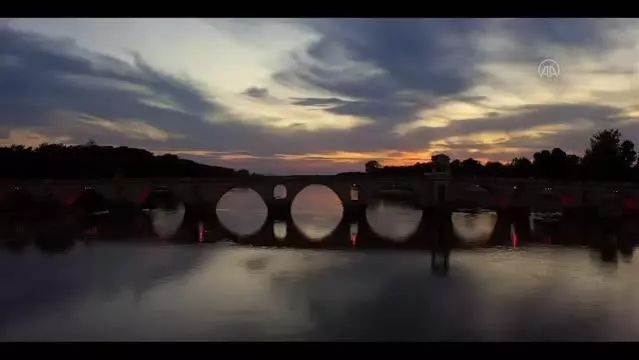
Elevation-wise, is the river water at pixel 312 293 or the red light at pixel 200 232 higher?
the red light at pixel 200 232

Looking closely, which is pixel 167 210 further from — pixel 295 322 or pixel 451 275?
pixel 295 322

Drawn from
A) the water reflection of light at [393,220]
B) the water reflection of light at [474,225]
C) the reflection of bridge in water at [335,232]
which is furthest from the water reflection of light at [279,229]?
the water reflection of light at [474,225]

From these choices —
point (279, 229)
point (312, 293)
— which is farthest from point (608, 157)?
point (312, 293)

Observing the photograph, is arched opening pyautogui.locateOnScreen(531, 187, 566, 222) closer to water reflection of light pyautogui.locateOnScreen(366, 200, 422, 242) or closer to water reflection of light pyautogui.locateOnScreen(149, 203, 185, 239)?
water reflection of light pyautogui.locateOnScreen(366, 200, 422, 242)

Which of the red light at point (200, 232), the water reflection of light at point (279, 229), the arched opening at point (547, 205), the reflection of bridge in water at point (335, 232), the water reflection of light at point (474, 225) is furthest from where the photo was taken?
the arched opening at point (547, 205)

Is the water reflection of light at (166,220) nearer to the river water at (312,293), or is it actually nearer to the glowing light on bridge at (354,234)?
the river water at (312,293)
